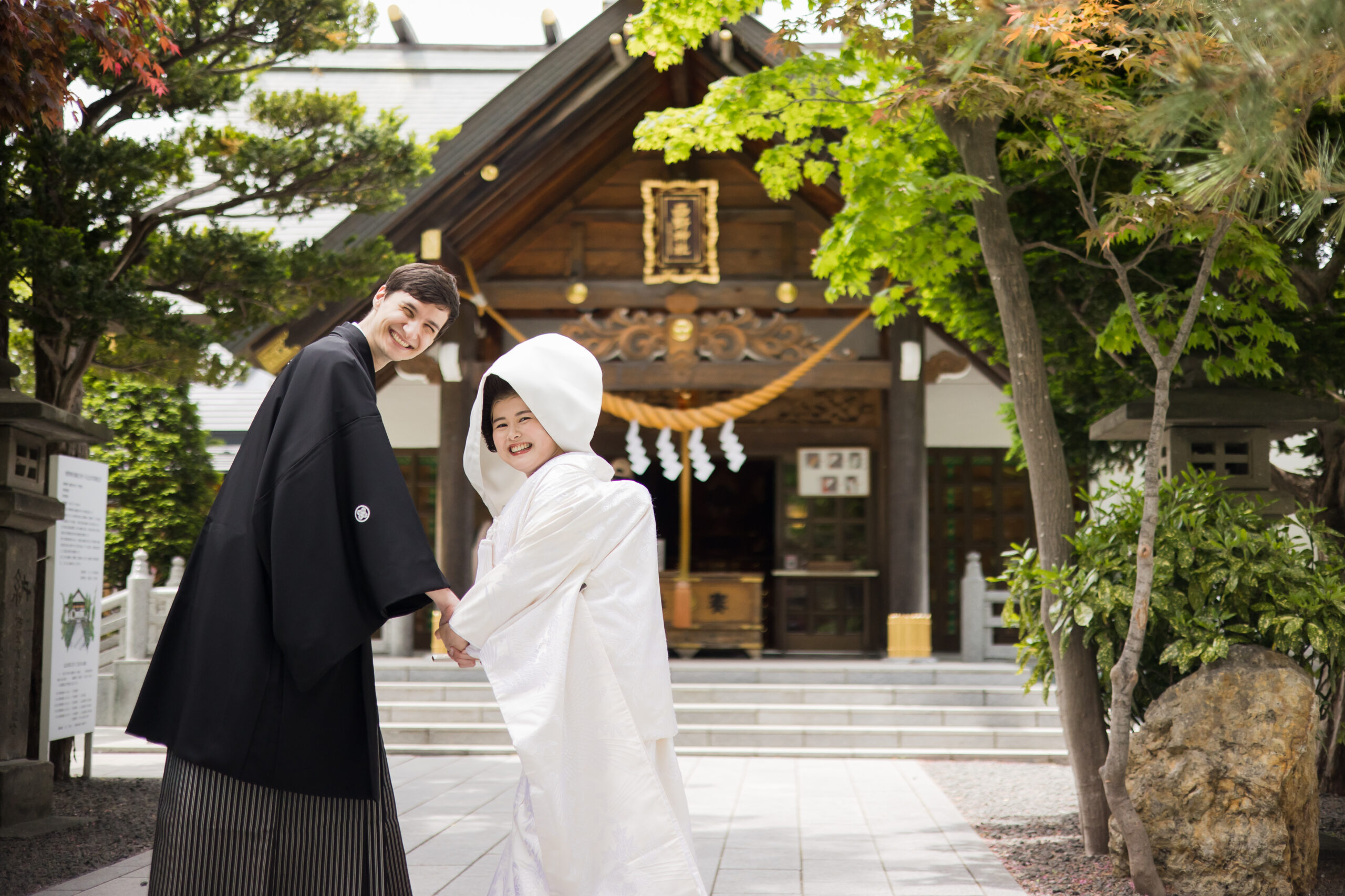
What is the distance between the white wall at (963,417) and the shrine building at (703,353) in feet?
0.08

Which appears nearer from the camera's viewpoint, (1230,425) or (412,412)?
(1230,425)

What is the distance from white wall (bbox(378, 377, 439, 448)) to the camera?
12.4 metres

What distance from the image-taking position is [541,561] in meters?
2.57

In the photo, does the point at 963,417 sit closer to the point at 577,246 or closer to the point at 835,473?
the point at 835,473

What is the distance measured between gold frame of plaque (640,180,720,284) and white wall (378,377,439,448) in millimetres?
2982

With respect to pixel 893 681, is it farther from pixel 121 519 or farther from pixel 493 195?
pixel 121 519

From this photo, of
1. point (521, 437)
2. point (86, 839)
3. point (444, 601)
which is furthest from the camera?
point (86, 839)

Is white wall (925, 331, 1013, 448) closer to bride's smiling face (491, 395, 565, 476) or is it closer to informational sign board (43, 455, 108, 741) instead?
informational sign board (43, 455, 108, 741)

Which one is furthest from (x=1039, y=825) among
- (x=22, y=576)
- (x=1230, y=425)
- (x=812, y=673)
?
(x=22, y=576)

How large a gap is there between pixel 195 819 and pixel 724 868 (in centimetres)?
308

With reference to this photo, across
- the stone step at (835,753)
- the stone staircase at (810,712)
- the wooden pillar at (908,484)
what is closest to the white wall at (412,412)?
the stone staircase at (810,712)

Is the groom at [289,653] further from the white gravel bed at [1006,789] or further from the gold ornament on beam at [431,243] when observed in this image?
the gold ornament on beam at [431,243]

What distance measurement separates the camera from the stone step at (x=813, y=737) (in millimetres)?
8695

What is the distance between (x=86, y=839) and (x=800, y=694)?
5.64 metres
